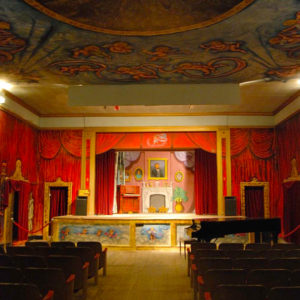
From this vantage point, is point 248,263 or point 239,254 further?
point 239,254

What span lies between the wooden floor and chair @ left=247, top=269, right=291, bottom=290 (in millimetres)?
1708

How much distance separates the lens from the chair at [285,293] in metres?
2.97

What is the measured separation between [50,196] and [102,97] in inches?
238

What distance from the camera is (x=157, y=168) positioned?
1741 cm

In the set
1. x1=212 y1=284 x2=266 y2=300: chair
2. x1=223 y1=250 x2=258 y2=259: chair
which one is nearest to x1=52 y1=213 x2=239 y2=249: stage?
x1=223 y1=250 x2=258 y2=259: chair

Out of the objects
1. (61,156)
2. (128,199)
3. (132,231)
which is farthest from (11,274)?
(128,199)

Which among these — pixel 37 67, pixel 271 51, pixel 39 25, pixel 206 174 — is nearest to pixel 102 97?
pixel 37 67

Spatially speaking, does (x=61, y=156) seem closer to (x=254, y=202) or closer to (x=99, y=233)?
(x=99, y=233)

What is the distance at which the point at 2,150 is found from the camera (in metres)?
10.6

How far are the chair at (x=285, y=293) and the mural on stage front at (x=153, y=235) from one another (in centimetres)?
786

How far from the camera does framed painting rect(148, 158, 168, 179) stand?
1733cm

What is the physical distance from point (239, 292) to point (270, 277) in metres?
0.87

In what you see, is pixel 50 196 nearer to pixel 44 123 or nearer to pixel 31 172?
Answer: pixel 31 172

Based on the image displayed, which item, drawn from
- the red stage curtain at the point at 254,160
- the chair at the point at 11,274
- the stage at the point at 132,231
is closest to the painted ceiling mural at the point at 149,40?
the chair at the point at 11,274
